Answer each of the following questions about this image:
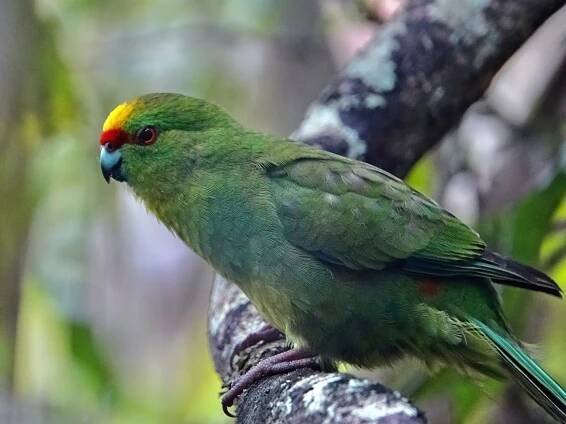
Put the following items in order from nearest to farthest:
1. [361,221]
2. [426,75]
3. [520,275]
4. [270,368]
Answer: [270,368] → [520,275] → [361,221] → [426,75]

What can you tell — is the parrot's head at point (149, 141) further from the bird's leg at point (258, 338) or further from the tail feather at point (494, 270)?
the tail feather at point (494, 270)

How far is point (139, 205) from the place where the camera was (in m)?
4.31

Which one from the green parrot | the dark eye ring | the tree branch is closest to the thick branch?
the tree branch

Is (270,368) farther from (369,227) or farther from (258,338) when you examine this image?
(369,227)

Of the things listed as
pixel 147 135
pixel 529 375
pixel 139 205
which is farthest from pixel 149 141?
pixel 139 205

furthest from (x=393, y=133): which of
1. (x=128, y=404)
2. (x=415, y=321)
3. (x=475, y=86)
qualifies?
(x=128, y=404)

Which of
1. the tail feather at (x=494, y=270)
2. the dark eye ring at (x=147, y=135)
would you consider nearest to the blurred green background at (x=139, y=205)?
the tail feather at (x=494, y=270)

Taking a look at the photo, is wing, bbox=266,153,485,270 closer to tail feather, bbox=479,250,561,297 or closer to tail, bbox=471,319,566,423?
tail feather, bbox=479,250,561,297

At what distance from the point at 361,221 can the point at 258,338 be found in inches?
15.4

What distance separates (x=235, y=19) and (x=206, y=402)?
78.0 inches

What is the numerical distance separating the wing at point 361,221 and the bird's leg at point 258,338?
263 mm

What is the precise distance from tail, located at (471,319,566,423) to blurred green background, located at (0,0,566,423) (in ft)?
0.65

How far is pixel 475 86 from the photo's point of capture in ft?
8.96

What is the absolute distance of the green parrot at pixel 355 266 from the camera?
2.26 metres
